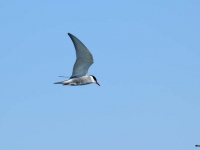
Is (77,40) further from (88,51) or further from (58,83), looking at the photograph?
(58,83)

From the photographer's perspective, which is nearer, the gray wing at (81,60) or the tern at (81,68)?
the gray wing at (81,60)

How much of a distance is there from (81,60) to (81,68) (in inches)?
35.7

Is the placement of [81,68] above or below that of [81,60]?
below

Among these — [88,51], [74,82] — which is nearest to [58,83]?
[74,82]

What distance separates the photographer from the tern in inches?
1173

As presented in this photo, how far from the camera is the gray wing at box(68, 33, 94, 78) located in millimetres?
29072

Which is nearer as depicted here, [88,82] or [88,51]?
[88,51]

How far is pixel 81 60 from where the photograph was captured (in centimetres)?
3075

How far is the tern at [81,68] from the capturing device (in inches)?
1173

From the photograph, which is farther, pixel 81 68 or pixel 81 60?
pixel 81 68

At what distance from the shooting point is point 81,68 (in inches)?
1235

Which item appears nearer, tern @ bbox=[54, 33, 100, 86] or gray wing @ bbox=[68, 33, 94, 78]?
gray wing @ bbox=[68, 33, 94, 78]

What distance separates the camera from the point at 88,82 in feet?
104

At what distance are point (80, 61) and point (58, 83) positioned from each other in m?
2.69
